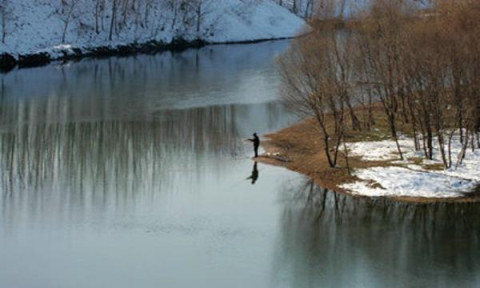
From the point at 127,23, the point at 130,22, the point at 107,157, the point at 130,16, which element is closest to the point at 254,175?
the point at 107,157

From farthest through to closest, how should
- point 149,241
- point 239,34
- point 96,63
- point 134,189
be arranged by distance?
point 239,34, point 96,63, point 134,189, point 149,241

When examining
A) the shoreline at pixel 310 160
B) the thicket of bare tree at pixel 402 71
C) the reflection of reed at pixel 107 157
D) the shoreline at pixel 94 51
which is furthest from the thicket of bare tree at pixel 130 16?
the thicket of bare tree at pixel 402 71

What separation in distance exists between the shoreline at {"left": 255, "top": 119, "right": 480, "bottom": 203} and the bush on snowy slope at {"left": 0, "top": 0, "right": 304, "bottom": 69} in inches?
1391

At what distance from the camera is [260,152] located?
3822cm

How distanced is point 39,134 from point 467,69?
2168 centimetres

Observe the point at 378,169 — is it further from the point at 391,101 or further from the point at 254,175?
the point at 391,101

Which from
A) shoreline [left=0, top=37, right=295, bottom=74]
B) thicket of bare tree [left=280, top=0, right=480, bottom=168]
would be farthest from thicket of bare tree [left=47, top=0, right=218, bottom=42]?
thicket of bare tree [left=280, top=0, right=480, bottom=168]

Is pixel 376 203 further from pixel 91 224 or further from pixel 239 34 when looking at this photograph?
pixel 239 34

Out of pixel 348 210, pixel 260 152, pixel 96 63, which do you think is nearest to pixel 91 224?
pixel 348 210

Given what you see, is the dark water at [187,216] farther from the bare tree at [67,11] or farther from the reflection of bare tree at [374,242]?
the bare tree at [67,11]

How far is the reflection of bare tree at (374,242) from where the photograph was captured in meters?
23.9

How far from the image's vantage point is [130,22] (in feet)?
273

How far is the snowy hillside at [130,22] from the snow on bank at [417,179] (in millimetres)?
44296

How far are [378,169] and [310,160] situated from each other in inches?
160
